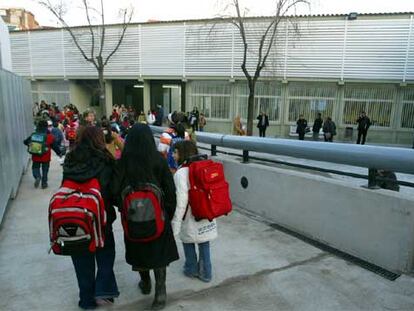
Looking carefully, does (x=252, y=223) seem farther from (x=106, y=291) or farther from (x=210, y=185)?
(x=106, y=291)

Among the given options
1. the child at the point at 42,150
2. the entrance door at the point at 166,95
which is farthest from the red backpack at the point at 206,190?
the entrance door at the point at 166,95

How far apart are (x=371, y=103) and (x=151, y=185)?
1851 cm

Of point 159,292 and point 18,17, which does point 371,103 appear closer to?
point 159,292

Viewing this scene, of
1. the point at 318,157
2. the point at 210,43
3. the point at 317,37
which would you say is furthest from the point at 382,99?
the point at 318,157

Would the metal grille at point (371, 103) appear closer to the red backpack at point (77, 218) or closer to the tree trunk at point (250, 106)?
the tree trunk at point (250, 106)

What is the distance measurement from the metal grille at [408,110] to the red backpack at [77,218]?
1923cm

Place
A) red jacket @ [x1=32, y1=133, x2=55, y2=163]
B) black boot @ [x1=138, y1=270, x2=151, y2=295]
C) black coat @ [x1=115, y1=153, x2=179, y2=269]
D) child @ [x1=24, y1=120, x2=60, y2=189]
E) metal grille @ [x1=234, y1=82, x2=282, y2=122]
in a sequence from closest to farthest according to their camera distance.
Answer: black coat @ [x1=115, y1=153, x2=179, y2=269] → black boot @ [x1=138, y1=270, x2=151, y2=295] → child @ [x1=24, y1=120, x2=60, y2=189] → red jacket @ [x1=32, y1=133, x2=55, y2=163] → metal grille @ [x1=234, y1=82, x2=282, y2=122]

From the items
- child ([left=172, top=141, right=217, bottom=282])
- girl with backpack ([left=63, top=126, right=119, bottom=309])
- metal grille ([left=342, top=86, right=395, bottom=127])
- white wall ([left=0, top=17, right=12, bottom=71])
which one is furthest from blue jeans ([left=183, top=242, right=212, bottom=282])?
metal grille ([left=342, top=86, right=395, bottom=127])

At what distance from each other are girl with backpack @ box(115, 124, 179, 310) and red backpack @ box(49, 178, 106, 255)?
7.6 inches

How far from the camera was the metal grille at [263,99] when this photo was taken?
19.9 meters

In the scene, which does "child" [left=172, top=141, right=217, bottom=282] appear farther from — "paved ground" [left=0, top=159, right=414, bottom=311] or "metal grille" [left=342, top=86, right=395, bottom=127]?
"metal grille" [left=342, top=86, right=395, bottom=127]

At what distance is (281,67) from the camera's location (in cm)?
1917

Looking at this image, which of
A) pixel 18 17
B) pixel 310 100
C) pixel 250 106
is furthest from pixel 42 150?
pixel 18 17

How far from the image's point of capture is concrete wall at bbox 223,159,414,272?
346 centimetres
